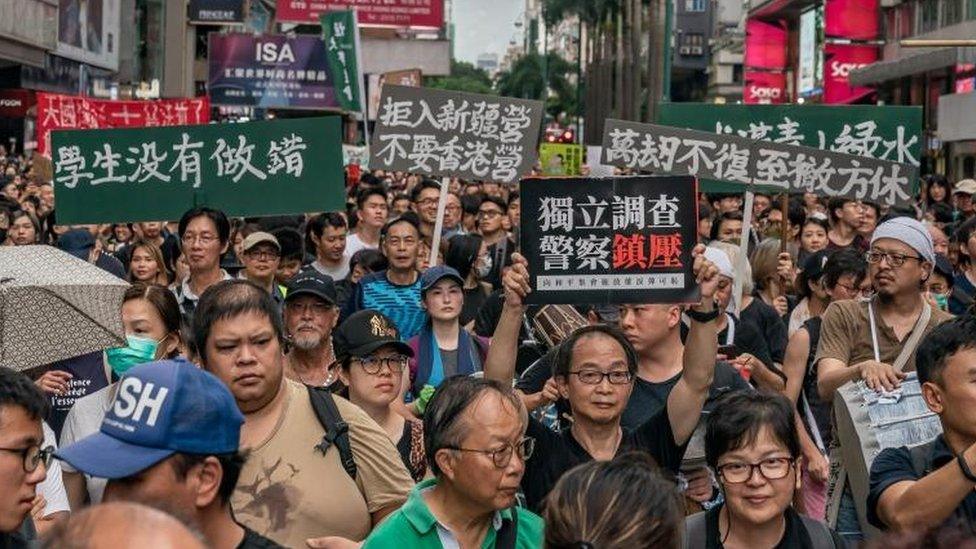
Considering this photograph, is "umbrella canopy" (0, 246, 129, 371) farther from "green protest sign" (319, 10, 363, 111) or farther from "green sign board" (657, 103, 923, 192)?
"green protest sign" (319, 10, 363, 111)

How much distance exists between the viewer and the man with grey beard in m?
8.13

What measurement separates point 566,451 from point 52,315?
1984 millimetres

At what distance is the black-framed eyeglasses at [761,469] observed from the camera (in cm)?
518

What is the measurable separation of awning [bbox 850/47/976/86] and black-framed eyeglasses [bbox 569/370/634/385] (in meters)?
27.1

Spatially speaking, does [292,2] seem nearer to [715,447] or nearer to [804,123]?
[804,123]

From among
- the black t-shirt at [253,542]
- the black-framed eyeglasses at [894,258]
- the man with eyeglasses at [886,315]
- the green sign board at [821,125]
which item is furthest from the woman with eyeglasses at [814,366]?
the green sign board at [821,125]

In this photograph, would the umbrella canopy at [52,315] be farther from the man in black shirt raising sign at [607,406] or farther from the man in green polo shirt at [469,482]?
the man in green polo shirt at [469,482]

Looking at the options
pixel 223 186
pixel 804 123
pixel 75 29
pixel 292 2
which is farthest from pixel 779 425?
pixel 292 2

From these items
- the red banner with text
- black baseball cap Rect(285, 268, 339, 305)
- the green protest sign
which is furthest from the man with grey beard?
the red banner with text

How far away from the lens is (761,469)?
17.0ft

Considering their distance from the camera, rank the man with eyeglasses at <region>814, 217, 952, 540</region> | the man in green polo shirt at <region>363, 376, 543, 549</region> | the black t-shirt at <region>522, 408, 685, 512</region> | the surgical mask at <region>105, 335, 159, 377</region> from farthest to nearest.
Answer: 1. the man with eyeglasses at <region>814, 217, 952, 540</region>
2. the surgical mask at <region>105, 335, 159, 377</region>
3. the black t-shirt at <region>522, 408, 685, 512</region>
4. the man in green polo shirt at <region>363, 376, 543, 549</region>

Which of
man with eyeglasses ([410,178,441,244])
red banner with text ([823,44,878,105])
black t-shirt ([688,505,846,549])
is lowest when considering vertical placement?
black t-shirt ([688,505,846,549])

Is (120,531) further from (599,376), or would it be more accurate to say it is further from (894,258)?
(894,258)

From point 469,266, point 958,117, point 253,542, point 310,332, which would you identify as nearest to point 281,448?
point 253,542
